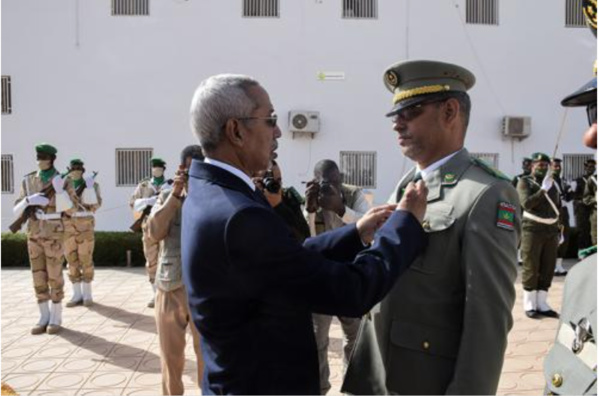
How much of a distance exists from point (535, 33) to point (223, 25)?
7638 mm

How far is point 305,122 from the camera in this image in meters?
11.8

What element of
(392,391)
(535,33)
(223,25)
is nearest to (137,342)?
(392,391)

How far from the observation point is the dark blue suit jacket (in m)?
1.43

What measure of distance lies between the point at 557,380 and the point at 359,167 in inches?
432

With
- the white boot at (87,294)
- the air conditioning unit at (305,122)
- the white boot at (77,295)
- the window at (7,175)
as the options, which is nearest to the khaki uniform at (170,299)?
the white boot at (87,294)

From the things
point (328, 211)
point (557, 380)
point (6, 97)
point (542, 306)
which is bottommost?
point (542, 306)

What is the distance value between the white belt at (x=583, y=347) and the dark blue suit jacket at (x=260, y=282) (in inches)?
18.4

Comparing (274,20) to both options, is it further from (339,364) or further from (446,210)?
(446,210)

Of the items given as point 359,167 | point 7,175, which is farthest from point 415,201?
point 7,175

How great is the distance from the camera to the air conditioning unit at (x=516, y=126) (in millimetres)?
12070

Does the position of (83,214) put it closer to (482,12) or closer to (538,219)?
(538,219)

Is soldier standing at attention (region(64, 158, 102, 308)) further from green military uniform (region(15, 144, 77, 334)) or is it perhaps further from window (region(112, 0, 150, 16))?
window (region(112, 0, 150, 16))

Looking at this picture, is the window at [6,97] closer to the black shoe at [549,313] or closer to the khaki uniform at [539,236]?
the khaki uniform at [539,236]

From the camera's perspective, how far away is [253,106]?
163 centimetres
